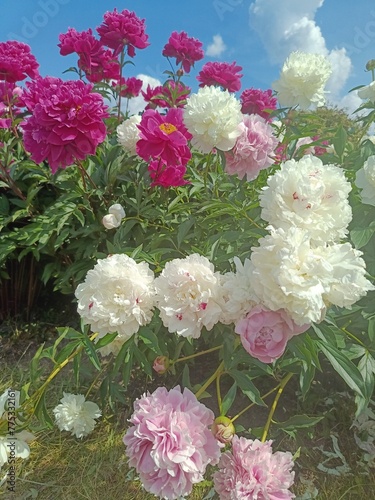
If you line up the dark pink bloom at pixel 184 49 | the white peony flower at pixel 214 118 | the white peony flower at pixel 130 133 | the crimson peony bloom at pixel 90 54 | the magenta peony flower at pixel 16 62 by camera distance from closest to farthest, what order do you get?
the white peony flower at pixel 214 118, the white peony flower at pixel 130 133, the magenta peony flower at pixel 16 62, the crimson peony bloom at pixel 90 54, the dark pink bloom at pixel 184 49

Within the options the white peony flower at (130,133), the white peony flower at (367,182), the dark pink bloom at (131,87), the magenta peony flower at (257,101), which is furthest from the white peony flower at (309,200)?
the dark pink bloom at (131,87)

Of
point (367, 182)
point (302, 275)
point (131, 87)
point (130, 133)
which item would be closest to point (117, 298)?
point (302, 275)

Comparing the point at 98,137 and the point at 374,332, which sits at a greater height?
the point at 98,137

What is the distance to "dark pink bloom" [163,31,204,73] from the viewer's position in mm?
2809

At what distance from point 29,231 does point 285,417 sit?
4.27ft

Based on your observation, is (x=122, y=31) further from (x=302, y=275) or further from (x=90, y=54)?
(x=302, y=275)

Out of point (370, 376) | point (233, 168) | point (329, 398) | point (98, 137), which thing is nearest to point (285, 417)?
point (329, 398)

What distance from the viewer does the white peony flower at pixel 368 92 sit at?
167 centimetres

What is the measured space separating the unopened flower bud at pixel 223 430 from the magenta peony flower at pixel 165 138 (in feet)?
2.88

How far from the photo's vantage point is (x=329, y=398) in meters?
1.94

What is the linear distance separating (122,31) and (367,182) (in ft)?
5.62

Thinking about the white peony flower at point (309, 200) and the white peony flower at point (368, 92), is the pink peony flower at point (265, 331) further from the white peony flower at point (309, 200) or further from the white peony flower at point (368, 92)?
the white peony flower at point (368, 92)

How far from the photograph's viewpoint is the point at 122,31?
8.03ft

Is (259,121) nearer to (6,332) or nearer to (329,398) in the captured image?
(329,398)
